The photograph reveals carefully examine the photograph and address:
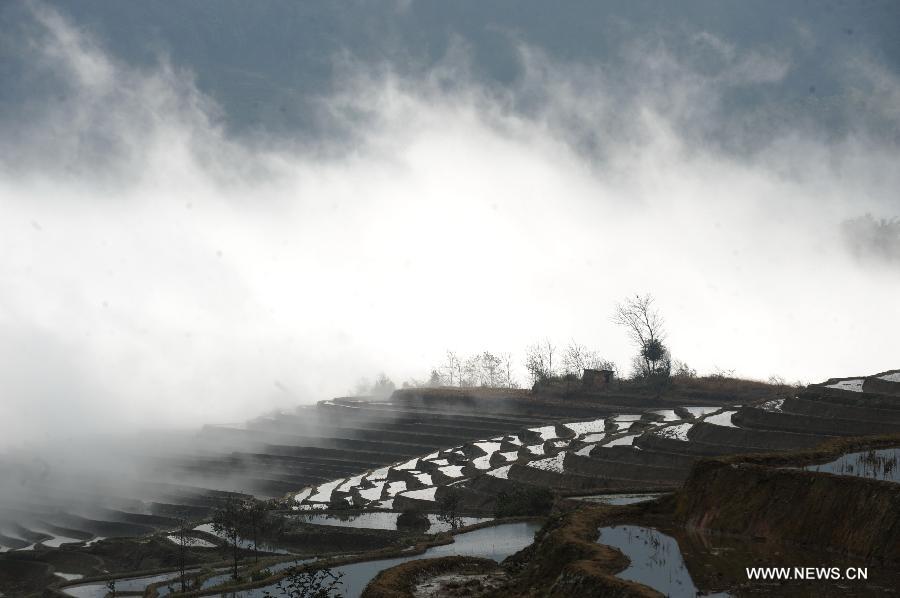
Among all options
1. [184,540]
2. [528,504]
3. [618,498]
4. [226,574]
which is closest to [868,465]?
[618,498]

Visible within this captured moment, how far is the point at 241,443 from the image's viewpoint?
8500 centimetres

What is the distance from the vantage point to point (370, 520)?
45.7m

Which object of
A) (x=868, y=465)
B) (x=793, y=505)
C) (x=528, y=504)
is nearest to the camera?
(x=793, y=505)

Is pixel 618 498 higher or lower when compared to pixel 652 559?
lower

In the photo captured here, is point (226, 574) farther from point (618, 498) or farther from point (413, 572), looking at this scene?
point (618, 498)

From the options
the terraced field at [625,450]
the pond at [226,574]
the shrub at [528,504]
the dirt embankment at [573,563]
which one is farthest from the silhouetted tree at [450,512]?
the dirt embankment at [573,563]

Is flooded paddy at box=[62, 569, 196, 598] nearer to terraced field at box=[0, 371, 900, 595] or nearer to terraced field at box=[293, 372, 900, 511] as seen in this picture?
terraced field at box=[0, 371, 900, 595]

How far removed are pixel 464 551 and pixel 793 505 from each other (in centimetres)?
1303

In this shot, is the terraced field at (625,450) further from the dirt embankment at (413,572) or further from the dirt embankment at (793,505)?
the dirt embankment at (413,572)

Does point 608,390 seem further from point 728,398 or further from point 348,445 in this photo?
point 348,445

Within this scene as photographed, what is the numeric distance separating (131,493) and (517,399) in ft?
126

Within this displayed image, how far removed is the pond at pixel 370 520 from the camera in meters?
42.8

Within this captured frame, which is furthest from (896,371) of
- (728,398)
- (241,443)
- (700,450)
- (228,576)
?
(241,443)

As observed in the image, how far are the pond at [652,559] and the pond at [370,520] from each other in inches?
754
